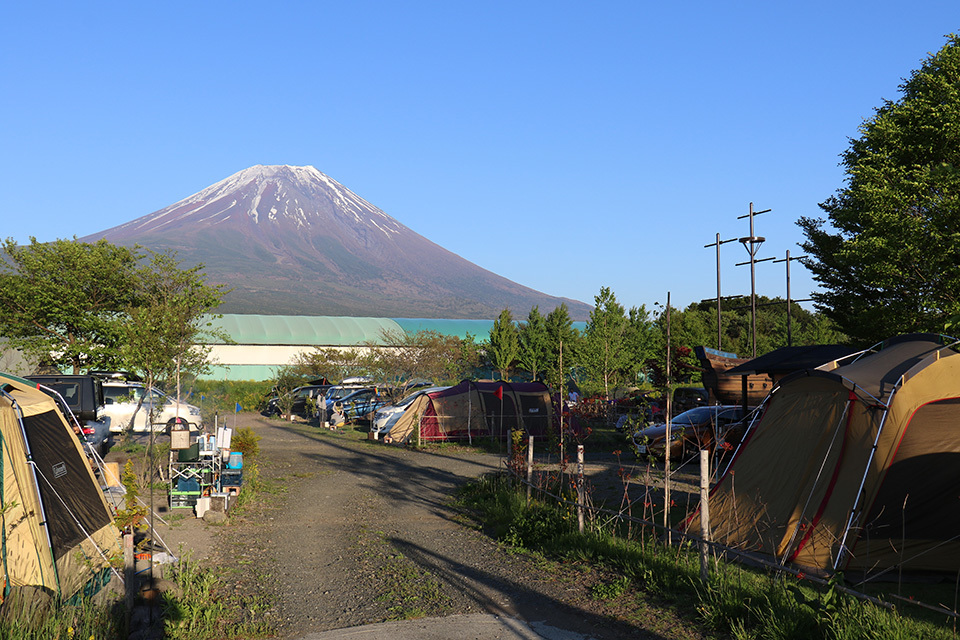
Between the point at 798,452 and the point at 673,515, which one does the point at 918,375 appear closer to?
the point at 798,452

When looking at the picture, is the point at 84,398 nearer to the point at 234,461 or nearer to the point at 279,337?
the point at 234,461

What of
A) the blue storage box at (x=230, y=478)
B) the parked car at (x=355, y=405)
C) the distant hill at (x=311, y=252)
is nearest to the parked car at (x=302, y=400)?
the parked car at (x=355, y=405)

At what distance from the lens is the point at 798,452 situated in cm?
817

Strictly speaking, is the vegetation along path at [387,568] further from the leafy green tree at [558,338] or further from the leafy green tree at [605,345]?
the leafy green tree at [558,338]

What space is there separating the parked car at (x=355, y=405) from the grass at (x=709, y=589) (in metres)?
18.1

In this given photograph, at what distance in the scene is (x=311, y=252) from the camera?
6565 inches

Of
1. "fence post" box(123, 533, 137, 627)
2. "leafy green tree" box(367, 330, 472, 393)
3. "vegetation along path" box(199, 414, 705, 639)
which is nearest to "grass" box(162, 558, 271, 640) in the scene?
"vegetation along path" box(199, 414, 705, 639)

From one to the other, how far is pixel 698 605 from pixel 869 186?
1169 centimetres

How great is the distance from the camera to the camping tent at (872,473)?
23.9 feet

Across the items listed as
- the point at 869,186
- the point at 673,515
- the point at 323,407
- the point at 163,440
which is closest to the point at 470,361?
the point at 323,407

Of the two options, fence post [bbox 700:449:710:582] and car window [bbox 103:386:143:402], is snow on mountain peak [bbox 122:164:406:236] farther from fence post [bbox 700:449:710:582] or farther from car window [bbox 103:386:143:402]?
fence post [bbox 700:449:710:582]

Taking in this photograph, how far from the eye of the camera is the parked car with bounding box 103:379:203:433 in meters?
18.2

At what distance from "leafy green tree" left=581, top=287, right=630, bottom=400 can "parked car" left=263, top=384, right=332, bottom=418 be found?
12143 millimetres

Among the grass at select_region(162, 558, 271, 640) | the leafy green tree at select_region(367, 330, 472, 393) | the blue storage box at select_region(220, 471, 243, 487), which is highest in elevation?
the leafy green tree at select_region(367, 330, 472, 393)
